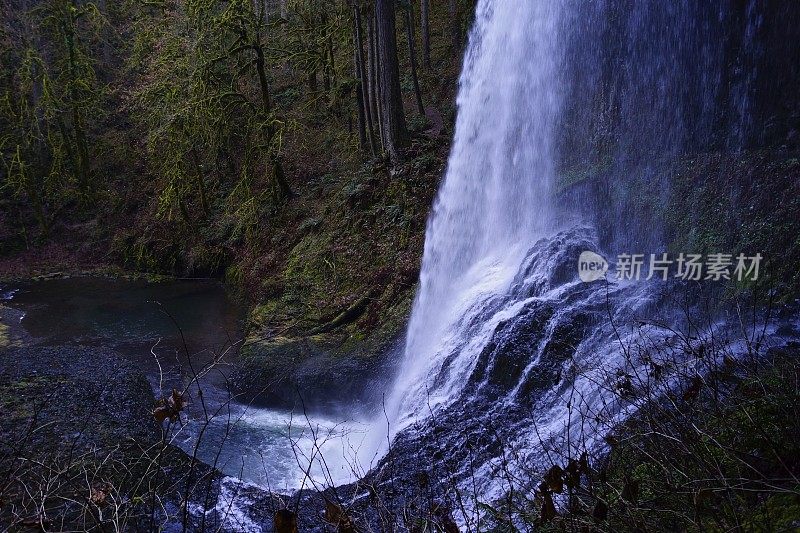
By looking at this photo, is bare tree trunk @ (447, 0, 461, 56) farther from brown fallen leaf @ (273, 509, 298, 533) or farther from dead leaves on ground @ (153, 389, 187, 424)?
brown fallen leaf @ (273, 509, 298, 533)

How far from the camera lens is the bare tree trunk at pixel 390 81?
12.5 metres

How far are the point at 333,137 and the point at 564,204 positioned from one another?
10.3 metres

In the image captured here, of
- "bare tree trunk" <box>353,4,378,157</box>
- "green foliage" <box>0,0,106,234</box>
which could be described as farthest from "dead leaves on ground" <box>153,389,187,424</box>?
"green foliage" <box>0,0,106,234</box>

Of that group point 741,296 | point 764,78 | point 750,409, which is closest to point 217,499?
point 750,409

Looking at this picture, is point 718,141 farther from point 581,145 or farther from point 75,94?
point 75,94

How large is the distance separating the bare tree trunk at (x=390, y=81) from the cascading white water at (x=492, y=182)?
1799mm

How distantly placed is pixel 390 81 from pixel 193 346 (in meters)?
7.31

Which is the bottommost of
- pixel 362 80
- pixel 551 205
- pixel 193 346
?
pixel 193 346

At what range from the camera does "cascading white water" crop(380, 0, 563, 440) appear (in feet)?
29.9

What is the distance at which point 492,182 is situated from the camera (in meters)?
10.6

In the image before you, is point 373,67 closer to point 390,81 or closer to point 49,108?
point 390,81

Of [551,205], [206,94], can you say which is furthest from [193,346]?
[551,205]

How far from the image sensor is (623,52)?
29.2ft

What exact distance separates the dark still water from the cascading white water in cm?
180
